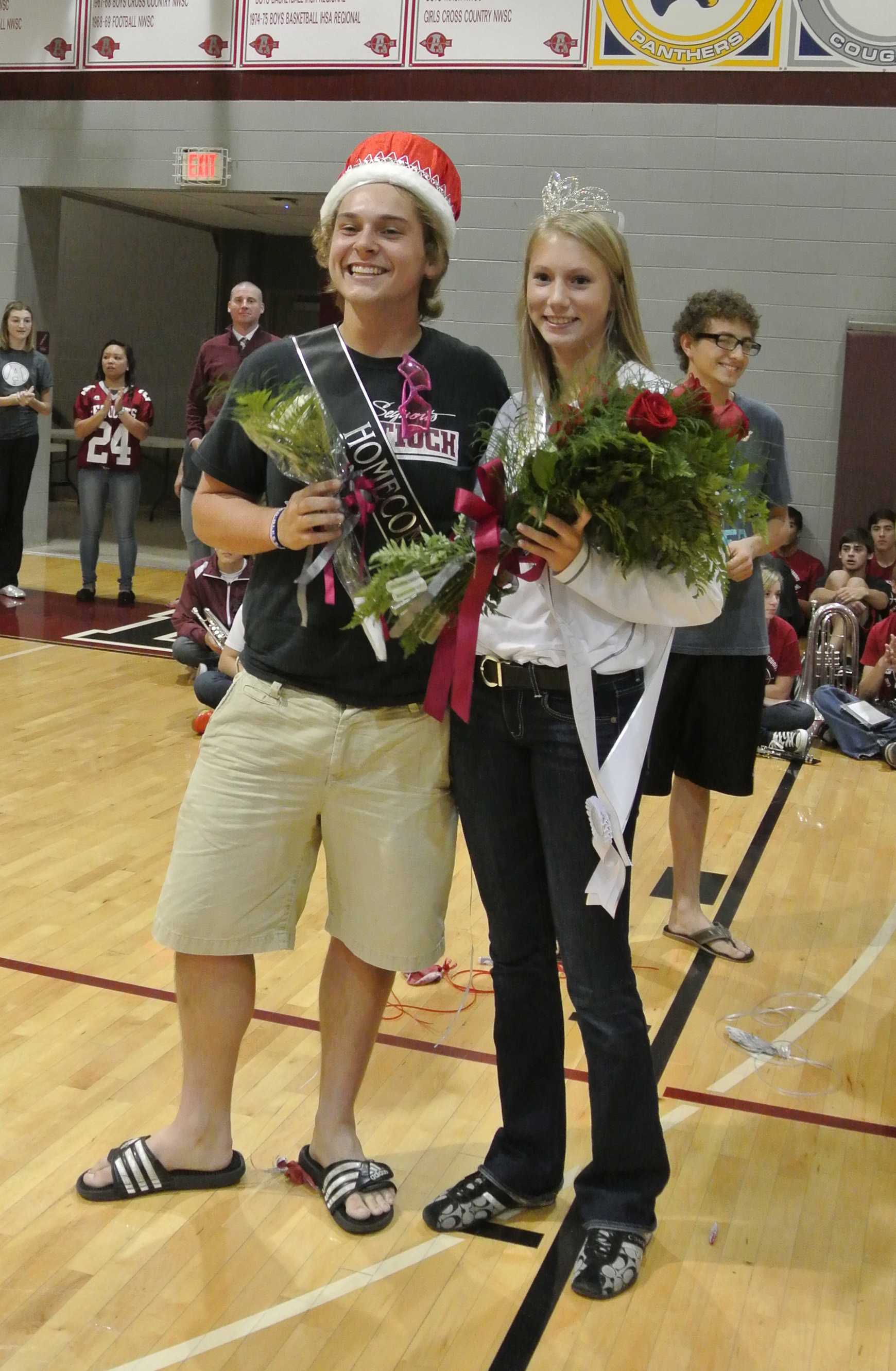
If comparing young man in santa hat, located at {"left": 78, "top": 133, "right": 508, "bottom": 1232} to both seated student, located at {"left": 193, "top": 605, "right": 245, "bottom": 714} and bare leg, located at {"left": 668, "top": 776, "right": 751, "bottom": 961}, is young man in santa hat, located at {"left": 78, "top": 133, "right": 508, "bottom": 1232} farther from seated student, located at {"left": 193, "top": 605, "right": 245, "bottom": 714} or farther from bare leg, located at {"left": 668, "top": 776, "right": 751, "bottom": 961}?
seated student, located at {"left": 193, "top": 605, "right": 245, "bottom": 714}

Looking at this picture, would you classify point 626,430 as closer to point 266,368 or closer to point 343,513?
point 343,513

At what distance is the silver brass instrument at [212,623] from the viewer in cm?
609

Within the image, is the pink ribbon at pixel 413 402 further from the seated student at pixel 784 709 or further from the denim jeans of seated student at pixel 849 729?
the denim jeans of seated student at pixel 849 729

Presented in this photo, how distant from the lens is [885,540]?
26.3ft

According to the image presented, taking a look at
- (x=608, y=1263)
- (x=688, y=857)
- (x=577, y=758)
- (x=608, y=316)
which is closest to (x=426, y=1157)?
(x=608, y=1263)

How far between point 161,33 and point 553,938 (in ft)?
29.4

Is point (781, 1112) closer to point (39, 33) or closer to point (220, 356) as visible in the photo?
point (220, 356)

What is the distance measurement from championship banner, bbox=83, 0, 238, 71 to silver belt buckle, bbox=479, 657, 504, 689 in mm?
8408

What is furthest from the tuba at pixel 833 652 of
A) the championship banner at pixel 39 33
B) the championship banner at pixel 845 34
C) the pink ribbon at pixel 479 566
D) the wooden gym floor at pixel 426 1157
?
the championship banner at pixel 39 33

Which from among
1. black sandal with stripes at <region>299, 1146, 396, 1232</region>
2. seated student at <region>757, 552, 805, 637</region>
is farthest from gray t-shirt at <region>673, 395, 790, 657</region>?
seated student at <region>757, 552, 805, 637</region>

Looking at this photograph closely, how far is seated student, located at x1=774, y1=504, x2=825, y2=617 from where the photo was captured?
838 cm

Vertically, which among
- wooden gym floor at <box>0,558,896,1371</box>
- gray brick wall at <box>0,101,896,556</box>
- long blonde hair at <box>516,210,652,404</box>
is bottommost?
wooden gym floor at <box>0,558,896,1371</box>

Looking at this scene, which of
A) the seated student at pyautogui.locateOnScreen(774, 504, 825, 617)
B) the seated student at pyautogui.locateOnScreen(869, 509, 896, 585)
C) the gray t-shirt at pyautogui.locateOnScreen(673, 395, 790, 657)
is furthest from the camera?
the seated student at pyautogui.locateOnScreen(774, 504, 825, 617)

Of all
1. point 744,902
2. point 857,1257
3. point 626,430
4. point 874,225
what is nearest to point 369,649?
point 626,430
